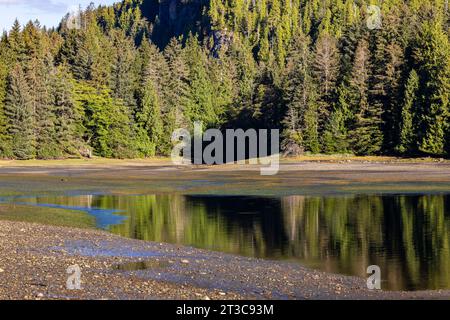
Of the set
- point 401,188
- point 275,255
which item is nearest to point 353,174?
point 401,188

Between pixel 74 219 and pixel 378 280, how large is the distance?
20.5m

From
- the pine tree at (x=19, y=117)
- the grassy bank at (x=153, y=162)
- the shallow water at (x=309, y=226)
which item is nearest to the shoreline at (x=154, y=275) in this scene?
the shallow water at (x=309, y=226)

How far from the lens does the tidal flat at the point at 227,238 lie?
63.3 feet

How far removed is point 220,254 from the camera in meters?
26.4

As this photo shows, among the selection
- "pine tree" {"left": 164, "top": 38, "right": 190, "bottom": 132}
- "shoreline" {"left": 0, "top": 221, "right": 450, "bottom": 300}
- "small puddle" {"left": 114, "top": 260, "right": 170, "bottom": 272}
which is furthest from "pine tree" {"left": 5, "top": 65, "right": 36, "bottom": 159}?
"small puddle" {"left": 114, "top": 260, "right": 170, "bottom": 272}

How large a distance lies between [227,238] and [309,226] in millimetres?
6147

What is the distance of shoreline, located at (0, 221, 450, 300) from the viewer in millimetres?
17844

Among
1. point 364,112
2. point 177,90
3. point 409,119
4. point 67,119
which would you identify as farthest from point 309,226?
point 177,90

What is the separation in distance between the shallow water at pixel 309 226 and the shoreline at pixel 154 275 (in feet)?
5.56

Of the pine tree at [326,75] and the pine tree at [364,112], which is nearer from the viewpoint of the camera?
the pine tree at [364,112]

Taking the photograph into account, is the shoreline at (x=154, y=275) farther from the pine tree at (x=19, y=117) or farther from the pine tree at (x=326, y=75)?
the pine tree at (x=326, y=75)

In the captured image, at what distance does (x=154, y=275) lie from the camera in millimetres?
20969

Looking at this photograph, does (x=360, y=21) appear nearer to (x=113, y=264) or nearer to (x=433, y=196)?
(x=433, y=196)

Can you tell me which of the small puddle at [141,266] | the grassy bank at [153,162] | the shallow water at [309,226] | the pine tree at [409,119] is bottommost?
the grassy bank at [153,162]
